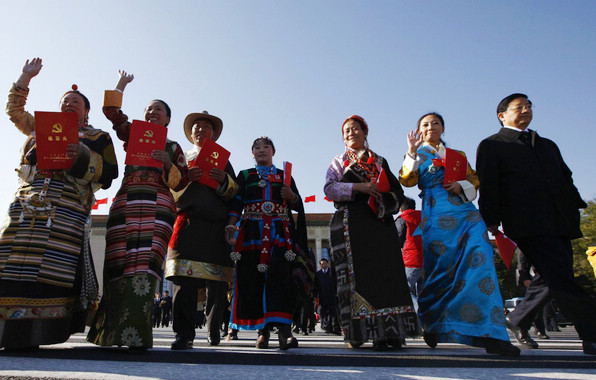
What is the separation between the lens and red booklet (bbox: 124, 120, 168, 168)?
2967 millimetres

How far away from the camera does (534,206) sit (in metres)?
3.25

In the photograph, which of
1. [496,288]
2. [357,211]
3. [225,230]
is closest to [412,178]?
[357,211]

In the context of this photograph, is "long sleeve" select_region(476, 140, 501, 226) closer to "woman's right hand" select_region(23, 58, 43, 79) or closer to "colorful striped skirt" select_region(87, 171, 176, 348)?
"colorful striped skirt" select_region(87, 171, 176, 348)

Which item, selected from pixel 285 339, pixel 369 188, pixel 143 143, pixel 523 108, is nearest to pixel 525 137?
pixel 523 108

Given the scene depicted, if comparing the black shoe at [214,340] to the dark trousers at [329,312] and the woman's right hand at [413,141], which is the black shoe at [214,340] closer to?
the woman's right hand at [413,141]

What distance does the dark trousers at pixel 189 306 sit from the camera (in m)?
3.38

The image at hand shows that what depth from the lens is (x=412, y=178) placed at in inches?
148

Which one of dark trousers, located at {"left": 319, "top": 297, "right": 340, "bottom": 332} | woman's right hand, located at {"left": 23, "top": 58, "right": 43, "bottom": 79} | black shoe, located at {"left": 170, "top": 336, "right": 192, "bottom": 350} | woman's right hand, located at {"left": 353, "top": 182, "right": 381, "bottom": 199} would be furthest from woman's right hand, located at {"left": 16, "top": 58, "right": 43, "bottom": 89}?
dark trousers, located at {"left": 319, "top": 297, "right": 340, "bottom": 332}

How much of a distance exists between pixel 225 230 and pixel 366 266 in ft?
4.09

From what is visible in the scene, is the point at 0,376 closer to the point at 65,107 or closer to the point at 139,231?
the point at 139,231

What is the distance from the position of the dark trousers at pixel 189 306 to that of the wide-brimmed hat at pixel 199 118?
1.47 m

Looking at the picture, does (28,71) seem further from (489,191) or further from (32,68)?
(489,191)

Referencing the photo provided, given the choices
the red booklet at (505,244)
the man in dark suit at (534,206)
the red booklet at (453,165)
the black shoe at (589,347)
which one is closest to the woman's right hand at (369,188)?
the red booklet at (453,165)

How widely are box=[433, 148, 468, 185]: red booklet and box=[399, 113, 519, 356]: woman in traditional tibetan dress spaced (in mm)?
41
